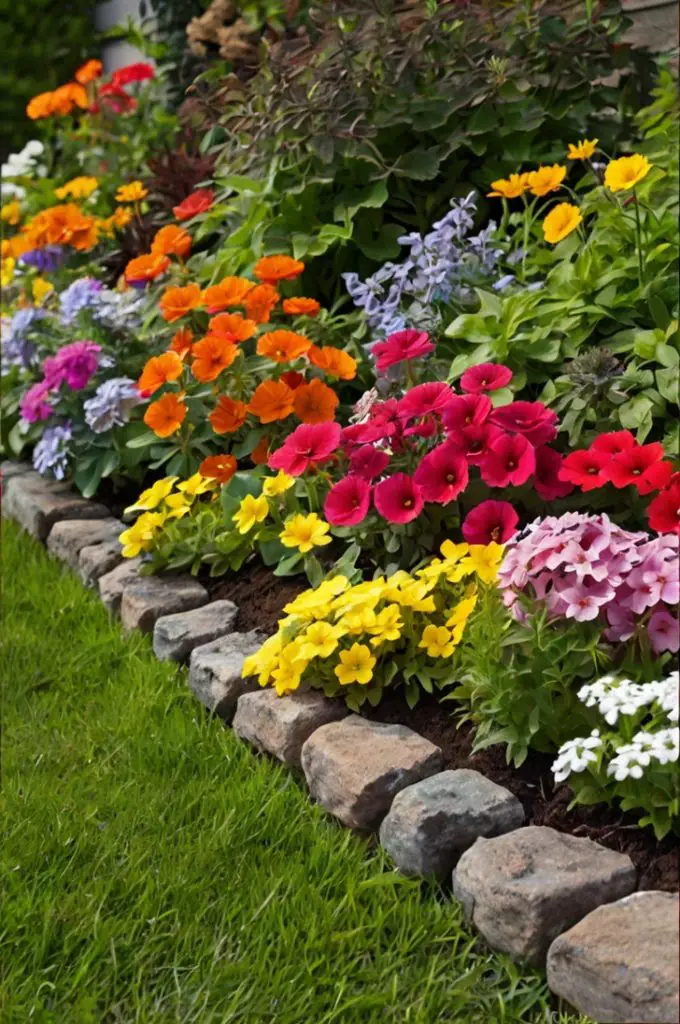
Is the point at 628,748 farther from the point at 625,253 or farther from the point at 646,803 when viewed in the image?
the point at 625,253

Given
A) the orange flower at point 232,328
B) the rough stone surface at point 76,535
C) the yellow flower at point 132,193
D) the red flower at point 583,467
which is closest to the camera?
the red flower at point 583,467

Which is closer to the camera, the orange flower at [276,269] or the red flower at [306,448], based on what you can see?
the red flower at [306,448]

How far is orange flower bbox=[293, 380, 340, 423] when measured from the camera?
2916 millimetres

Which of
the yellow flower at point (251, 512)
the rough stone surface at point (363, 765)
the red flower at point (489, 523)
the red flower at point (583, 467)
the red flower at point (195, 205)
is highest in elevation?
the red flower at point (195, 205)

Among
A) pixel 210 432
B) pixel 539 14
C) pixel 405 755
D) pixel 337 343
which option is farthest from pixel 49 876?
pixel 539 14

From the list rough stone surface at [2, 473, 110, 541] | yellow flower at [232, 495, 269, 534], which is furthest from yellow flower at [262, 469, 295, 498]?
rough stone surface at [2, 473, 110, 541]

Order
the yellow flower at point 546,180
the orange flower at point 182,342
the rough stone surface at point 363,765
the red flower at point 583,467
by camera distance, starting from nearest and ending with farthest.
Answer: the rough stone surface at point 363,765 < the red flower at point 583,467 < the yellow flower at point 546,180 < the orange flower at point 182,342

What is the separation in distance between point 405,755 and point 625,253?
56.1 inches

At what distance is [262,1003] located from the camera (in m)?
1.73

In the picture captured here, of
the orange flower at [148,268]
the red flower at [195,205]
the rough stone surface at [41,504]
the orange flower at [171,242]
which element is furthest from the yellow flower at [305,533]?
the red flower at [195,205]

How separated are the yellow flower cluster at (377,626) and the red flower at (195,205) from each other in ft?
6.18

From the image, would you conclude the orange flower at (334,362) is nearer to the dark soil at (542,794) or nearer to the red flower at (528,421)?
the red flower at (528,421)

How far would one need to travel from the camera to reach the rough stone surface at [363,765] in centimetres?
206

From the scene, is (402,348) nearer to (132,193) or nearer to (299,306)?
(299,306)
